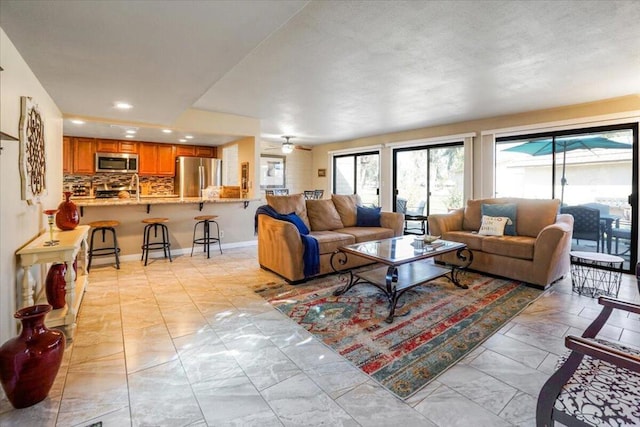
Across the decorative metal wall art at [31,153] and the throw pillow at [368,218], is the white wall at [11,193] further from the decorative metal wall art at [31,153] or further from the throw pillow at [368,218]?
the throw pillow at [368,218]

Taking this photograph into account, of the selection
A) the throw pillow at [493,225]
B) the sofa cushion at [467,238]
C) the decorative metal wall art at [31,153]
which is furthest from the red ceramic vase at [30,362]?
the throw pillow at [493,225]

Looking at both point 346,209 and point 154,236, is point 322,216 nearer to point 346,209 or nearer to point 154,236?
point 346,209

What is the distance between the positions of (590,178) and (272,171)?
664 cm

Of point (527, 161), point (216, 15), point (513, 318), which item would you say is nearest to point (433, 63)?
point (216, 15)

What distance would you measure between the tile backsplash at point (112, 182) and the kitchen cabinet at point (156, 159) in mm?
283

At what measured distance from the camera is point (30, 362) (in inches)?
64.5

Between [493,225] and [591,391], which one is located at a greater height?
[493,225]

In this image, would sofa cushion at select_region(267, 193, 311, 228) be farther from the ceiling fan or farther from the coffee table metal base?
the ceiling fan

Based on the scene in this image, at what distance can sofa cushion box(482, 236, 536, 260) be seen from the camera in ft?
12.0

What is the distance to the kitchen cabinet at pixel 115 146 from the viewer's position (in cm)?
633

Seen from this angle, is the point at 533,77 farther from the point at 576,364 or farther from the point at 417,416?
the point at 417,416

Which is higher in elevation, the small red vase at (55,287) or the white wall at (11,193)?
the white wall at (11,193)

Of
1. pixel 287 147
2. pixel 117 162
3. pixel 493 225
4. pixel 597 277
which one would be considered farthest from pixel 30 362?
pixel 287 147

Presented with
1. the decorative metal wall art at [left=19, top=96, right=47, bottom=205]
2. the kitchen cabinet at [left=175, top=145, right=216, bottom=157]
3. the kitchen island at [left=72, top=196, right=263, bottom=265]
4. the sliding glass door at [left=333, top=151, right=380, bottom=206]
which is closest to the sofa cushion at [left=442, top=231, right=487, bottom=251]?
the kitchen island at [left=72, top=196, right=263, bottom=265]
